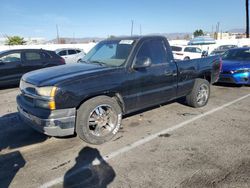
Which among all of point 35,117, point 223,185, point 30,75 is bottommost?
point 223,185

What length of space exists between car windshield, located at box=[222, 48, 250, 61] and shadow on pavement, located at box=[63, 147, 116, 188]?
8.19 metres

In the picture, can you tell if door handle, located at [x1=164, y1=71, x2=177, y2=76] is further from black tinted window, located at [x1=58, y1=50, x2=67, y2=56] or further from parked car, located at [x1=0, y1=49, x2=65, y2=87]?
black tinted window, located at [x1=58, y1=50, x2=67, y2=56]

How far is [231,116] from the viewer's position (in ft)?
19.5

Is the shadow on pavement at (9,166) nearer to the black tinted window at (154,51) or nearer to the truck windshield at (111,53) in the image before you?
the truck windshield at (111,53)

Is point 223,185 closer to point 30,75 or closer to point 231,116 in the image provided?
point 231,116

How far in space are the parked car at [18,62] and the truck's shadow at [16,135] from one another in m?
4.47

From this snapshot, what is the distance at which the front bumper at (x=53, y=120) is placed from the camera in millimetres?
3895

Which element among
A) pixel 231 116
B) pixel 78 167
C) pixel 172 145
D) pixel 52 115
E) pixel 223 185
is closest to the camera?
pixel 223 185

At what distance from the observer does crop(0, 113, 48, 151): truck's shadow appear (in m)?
4.51

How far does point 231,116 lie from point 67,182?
424 centimetres

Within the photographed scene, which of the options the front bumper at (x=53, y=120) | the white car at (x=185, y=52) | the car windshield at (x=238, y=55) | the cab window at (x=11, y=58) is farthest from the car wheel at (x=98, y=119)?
the white car at (x=185, y=52)

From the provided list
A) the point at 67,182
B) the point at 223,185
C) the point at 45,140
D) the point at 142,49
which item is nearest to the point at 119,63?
the point at 142,49

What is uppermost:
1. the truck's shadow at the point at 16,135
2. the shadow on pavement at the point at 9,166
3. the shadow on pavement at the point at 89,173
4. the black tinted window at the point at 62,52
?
the black tinted window at the point at 62,52

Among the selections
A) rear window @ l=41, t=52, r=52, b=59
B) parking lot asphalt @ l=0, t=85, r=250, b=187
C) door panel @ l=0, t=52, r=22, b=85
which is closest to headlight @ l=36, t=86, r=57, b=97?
parking lot asphalt @ l=0, t=85, r=250, b=187
